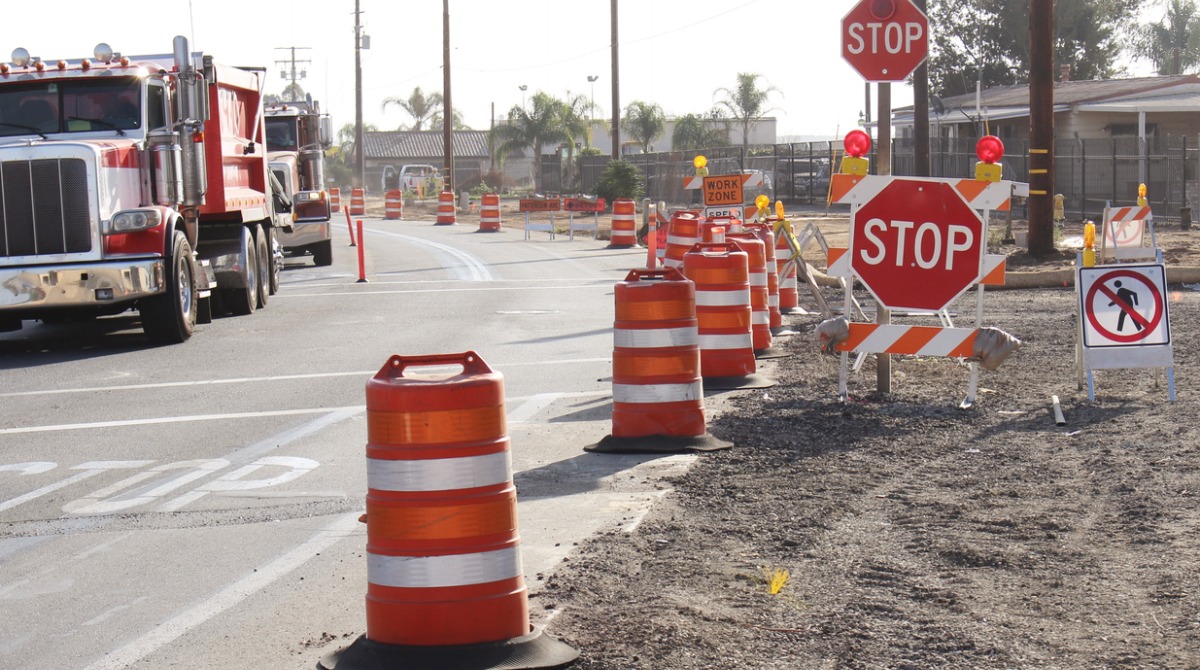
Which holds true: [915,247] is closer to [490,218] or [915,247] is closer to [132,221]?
[132,221]

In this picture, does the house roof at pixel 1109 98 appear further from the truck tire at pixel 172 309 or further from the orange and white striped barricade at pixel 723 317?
the orange and white striped barricade at pixel 723 317

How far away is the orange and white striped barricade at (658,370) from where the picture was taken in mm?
8828

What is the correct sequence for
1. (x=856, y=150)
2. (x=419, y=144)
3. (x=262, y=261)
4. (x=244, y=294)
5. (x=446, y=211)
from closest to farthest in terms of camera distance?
(x=856, y=150) → (x=244, y=294) → (x=262, y=261) → (x=446, y=211) → (x=419, y=144)

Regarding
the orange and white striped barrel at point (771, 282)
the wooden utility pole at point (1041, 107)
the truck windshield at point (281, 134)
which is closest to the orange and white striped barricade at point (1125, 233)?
the wooden utility pole at point (1041, 107)

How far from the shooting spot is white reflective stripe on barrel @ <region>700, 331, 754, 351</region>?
11281 mm

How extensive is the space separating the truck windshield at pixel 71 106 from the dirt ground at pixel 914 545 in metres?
8.73

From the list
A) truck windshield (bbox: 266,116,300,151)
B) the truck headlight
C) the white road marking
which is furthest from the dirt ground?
truck windshield (bbox: 266,116,300,151)

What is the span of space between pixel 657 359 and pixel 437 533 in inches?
159

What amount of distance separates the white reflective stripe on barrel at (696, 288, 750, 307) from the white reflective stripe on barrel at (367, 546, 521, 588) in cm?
626

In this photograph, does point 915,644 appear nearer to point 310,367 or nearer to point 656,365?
point 656,365

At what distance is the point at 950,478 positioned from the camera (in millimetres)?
7961

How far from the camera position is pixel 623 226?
32312 mm

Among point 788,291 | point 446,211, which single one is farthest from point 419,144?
point 788,291

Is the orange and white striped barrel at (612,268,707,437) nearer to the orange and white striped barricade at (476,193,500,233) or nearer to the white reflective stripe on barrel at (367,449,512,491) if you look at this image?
the white reflective stripe on barrel at (367,449,512,491)
